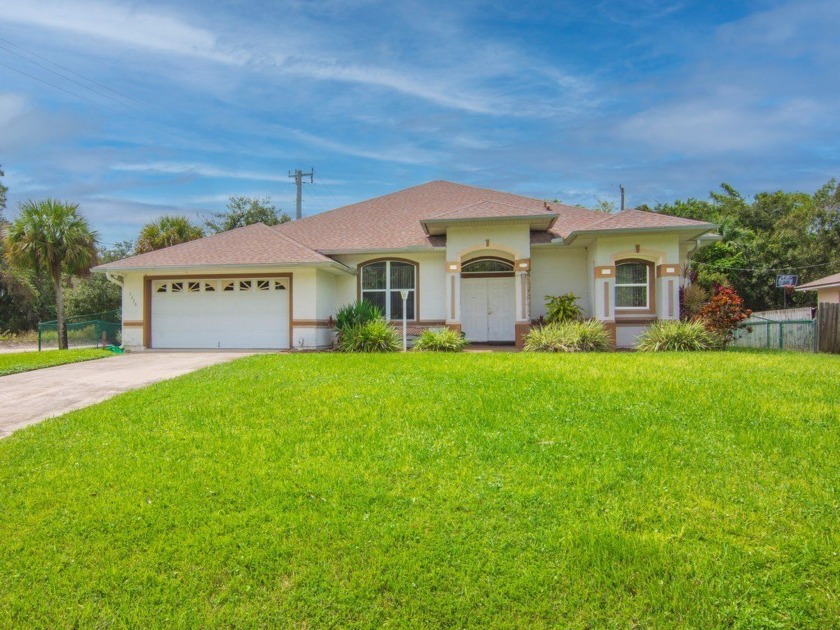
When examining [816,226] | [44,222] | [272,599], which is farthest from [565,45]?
[816,226]

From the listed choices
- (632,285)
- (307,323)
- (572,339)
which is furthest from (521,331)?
(307,323)

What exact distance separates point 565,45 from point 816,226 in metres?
29.9

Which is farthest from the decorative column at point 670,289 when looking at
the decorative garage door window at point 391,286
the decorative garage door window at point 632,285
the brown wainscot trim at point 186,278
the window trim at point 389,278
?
the brown wainscot trim at point 186,278

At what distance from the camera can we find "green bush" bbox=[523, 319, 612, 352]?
46.2ft

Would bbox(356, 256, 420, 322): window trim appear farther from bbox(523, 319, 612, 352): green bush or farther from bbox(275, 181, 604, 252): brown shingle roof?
bbox(523, 319, 612, 352): green bush

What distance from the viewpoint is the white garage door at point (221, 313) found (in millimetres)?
17234

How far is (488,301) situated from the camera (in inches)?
711

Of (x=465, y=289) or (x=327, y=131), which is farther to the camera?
(x=465, y=289)

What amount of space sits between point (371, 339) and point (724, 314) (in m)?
9.89

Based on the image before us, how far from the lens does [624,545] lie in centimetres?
375

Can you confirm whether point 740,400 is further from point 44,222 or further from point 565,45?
point 44,222

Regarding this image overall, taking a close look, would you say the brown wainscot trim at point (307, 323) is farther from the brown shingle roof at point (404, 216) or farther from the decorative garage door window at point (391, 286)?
the brown shingle roof at point (404, 216)

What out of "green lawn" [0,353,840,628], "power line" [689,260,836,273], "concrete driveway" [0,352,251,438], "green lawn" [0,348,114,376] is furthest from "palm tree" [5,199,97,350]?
"power line" [689,260,836,273]

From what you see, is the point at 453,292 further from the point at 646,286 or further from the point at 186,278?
the point at 186,278
